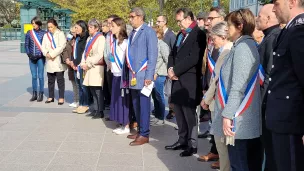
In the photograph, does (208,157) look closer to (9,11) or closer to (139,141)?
(139,141)

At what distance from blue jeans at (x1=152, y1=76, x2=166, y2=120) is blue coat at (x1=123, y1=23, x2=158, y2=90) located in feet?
4.17

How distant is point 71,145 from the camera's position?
5414mm

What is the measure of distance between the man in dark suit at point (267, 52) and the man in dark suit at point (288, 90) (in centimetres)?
36

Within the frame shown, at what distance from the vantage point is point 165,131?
6324 millimetres

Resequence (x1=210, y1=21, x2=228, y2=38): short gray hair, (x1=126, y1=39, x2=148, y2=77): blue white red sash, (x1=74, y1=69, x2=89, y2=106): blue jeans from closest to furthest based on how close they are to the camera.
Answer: (x1=210, y1=21, x2=228, y2=38): short gray hair
(x1=126, y1=39, x2=148, y2=77): blue white red sash
(x1=74, y1=69, x2=89, y2=106): blue jeans

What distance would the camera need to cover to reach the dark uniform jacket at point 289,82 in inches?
97.6

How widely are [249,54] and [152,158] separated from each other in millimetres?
2256

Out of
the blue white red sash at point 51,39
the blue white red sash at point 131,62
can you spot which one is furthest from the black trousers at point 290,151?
the blue white red sash at point 51,39

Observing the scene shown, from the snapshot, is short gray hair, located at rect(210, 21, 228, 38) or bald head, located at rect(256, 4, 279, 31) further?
short gray hair, located at rect(210, 21, 228, 38)

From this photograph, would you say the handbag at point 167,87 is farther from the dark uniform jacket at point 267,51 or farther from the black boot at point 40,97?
the dark uniform jacket at point 267,51

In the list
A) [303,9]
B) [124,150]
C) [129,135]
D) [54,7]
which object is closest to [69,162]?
[124,150]

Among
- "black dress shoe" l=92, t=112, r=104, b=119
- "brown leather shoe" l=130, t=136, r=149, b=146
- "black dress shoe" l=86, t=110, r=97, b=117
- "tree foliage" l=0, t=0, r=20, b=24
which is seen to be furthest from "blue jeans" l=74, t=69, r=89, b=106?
"tree foliage" l=0, t=0, r=20, b=24

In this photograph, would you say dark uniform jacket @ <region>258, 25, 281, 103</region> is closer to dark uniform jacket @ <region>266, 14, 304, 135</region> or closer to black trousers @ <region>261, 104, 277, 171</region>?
black trousers @ <region>261, 104, 277, 171</region>

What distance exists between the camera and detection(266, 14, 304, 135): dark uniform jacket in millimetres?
2479
